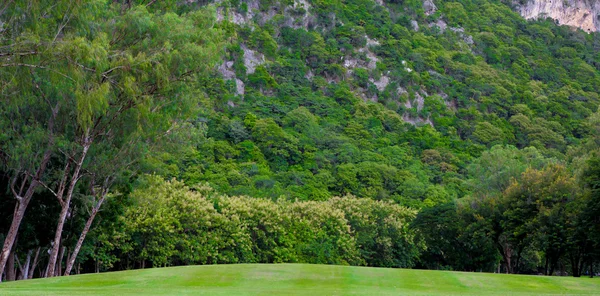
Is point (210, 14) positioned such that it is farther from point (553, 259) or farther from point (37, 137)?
point (553, 259)

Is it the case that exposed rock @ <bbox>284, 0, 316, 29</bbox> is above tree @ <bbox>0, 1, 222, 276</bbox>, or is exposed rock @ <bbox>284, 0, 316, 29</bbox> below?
above

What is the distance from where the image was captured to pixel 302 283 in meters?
25.7

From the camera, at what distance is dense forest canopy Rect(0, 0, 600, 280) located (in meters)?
25.2

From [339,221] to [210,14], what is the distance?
42.7 m

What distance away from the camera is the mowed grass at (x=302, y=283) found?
22062 millimetres

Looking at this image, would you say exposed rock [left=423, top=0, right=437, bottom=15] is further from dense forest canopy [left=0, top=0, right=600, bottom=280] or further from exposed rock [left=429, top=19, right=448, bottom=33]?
exposed rock [left=429, top=19, right=448, bottom=33]

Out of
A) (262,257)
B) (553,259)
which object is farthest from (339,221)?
(553,259)

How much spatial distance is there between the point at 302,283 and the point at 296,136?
82.0 m

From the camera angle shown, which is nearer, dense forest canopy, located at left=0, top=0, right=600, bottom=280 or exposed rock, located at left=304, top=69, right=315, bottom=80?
dense forest canopy, located at left=0, top=0, right=600, bottom=280

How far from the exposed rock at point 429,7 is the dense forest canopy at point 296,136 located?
52 centimetres

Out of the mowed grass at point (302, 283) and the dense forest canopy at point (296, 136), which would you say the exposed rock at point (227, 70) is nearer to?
the dense forest canopy at point (296, 136)

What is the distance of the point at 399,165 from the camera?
339ft

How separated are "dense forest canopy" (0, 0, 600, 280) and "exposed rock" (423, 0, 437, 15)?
1.71 ft

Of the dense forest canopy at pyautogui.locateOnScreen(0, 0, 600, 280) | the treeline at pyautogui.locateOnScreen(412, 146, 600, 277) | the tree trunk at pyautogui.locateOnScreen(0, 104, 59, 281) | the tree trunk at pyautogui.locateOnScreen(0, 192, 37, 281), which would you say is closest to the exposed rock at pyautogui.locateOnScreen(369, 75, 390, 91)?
the dense forest canopy at pyautogui.locateOnScreen(0, 0, 600, 280)
